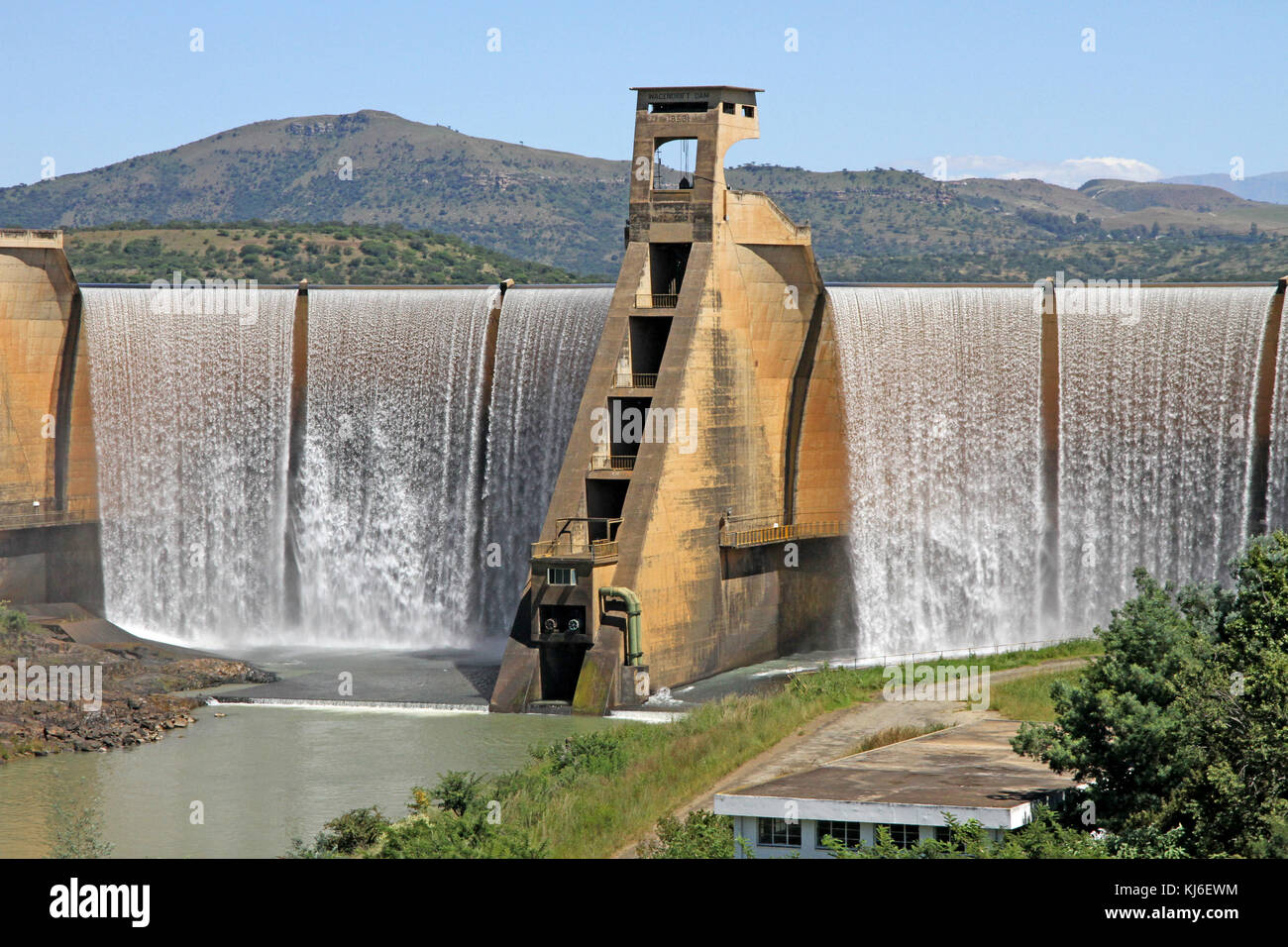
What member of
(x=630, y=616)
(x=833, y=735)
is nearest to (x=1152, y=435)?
(x=630, y=616)

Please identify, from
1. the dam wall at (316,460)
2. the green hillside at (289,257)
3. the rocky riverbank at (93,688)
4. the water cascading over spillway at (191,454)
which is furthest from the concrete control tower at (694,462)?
the green hillside at (289,257)

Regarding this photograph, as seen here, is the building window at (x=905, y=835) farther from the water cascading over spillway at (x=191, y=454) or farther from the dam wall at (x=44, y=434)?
the water cascading over spillway at (x=191, y=454)

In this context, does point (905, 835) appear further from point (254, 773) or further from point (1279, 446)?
point (1279, 446)

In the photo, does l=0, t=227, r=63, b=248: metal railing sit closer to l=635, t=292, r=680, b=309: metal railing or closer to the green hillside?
l=635, t=292, r=680, b=309: metal railing

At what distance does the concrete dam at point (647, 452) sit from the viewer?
156 ft

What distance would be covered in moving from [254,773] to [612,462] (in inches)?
540

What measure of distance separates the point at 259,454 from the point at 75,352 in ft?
20.7

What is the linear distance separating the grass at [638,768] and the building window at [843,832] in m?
5.04

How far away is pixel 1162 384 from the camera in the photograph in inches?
1971

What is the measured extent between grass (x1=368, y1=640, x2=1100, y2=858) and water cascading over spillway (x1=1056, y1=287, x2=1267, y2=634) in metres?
11.2

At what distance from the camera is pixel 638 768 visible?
3444 centimetres
